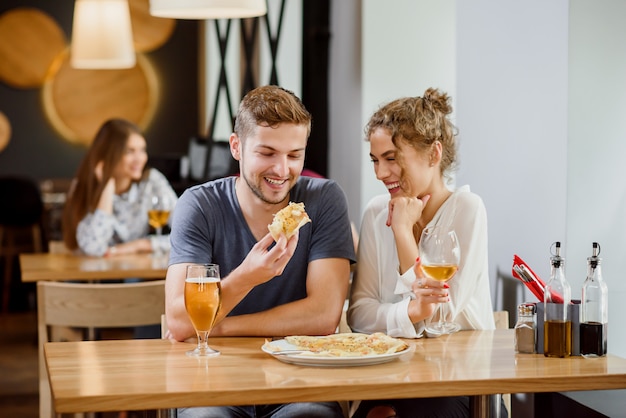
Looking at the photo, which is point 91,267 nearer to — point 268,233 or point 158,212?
point 158,212

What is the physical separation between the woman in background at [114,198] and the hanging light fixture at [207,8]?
109 centimetres

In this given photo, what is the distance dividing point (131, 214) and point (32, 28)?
5367 millimetres

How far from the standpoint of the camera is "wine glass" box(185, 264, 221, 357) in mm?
2043

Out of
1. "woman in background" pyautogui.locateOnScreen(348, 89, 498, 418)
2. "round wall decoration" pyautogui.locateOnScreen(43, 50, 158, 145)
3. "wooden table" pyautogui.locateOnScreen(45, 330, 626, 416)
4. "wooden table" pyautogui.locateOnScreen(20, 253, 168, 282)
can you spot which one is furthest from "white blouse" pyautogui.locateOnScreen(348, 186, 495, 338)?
"round wall decoration" pyautogui.locateOnScreen(43, 50, 158, 145)

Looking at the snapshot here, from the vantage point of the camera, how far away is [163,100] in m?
9.92

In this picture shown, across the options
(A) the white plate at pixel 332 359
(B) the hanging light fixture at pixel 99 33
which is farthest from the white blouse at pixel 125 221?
(A) the white plate at pixel 332 359

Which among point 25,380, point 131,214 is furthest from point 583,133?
point 25,380

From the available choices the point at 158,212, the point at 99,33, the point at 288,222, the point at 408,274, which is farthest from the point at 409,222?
the point at 99,33

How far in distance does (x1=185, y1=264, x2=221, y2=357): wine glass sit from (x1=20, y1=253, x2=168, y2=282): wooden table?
1.82 meters

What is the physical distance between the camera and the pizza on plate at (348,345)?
6.44 ft

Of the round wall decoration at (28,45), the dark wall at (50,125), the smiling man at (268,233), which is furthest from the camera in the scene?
the dark wall at (50,125)

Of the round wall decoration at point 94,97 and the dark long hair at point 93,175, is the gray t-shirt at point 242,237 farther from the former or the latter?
the round wall decoration at point 94,97

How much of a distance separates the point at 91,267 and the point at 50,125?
596 cm

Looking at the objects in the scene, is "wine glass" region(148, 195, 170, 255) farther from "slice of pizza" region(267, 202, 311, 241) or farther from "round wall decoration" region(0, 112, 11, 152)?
"round wall decoration" region(0, 112, 11, 152)
